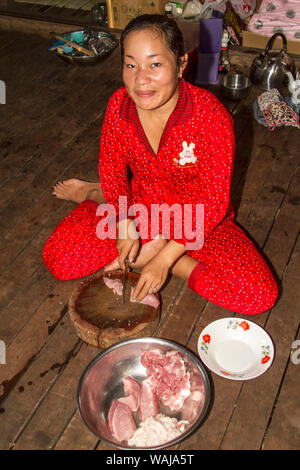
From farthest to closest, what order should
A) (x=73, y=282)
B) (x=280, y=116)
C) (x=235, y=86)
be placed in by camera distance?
(x=235, y=86), (x=280, y=116), (x=73, y=282)

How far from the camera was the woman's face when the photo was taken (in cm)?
161

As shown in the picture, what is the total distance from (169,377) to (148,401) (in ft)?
0.37

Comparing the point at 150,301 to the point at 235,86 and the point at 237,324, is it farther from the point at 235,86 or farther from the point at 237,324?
the point at 235,86

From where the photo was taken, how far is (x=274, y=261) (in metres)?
2.32

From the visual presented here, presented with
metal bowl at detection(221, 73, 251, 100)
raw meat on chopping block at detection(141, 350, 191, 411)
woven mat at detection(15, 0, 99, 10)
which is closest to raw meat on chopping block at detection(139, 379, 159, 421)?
raw meat on chopping block at detection(141, 350, 191, 411)

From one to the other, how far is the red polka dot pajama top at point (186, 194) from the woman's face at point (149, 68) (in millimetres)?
153

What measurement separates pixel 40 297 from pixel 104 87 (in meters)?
2.06

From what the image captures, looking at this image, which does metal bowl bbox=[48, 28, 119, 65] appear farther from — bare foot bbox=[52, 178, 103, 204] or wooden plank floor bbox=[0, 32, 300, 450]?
bare foot bbox=[52, 178, 103, 204]

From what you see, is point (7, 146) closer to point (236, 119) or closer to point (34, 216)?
point (34, 216)

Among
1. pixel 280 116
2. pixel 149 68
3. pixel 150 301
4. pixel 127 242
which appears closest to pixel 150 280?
pixel 150 301

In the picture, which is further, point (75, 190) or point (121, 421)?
point (75, 190)

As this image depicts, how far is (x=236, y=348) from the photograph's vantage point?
191 cm

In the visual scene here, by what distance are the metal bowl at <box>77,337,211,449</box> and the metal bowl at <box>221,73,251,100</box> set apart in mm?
2221
